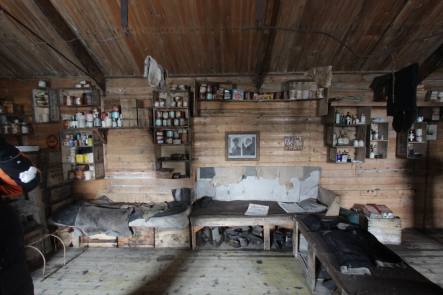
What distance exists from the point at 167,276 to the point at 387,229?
318 centimetres

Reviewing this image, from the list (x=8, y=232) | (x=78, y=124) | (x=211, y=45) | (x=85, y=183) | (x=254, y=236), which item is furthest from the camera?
(x=85, y=183)

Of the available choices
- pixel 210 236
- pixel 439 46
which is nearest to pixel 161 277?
pixel 210 236

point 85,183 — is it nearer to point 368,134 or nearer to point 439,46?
point 368,134

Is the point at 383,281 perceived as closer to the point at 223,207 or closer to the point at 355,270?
the point at 355,270

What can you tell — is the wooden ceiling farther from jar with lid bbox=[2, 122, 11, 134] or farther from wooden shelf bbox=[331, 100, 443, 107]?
jar with lid bbox=[2, 122, 11, 134]

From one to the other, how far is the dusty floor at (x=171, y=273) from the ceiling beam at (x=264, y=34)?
2582mm

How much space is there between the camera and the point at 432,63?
3.13m

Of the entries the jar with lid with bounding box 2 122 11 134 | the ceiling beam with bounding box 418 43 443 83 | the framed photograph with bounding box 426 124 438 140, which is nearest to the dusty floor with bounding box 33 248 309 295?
the jar with lid with bounding box 2 122 11 134

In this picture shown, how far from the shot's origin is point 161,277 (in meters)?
2.64

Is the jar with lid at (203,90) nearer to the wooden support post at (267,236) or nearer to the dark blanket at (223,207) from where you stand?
the dark blanket at (223,207)

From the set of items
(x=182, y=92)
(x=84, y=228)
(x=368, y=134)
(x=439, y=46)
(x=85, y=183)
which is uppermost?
(x=439, y=46)

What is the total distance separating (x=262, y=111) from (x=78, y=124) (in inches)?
117

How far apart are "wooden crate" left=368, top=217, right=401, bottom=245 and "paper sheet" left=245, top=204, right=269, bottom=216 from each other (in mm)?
1551

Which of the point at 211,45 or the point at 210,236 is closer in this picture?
the point at 211,45
